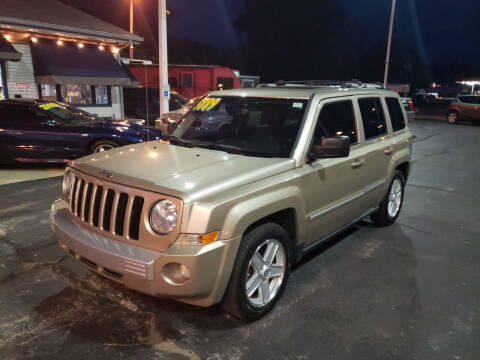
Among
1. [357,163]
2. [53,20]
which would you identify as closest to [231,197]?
[357,163]

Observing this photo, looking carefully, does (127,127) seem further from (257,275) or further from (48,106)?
(257,275)

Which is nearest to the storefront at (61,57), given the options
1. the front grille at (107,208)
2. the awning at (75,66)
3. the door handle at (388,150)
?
the awning at (75,66)

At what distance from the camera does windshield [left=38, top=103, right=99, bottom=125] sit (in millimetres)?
8297

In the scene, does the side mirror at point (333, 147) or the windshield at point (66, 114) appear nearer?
the side mirror at point (333, 147)

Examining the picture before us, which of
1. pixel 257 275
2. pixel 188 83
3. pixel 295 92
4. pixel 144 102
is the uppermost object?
pixel 188 83

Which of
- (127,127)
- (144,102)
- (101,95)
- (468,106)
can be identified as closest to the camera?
(127,127)

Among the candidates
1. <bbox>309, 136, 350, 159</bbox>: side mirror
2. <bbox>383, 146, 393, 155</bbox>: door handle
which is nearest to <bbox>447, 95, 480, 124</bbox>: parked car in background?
<bbox>383, 146, 393, 155</bbox>: door handle

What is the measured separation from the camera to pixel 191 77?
18.8 meters

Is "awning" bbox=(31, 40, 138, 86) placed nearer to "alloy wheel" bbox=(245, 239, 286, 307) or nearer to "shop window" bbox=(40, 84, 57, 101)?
"shop window" bbox=(40, 84, 57, 101)

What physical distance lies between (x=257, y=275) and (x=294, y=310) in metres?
0.50

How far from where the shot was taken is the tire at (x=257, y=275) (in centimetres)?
297

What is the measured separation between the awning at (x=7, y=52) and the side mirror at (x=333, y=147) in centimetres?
1112

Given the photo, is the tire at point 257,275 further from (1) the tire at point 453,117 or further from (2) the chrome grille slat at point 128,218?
(1) the tire at point 453,117

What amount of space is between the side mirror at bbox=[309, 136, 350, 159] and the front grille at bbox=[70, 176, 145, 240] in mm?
1572
